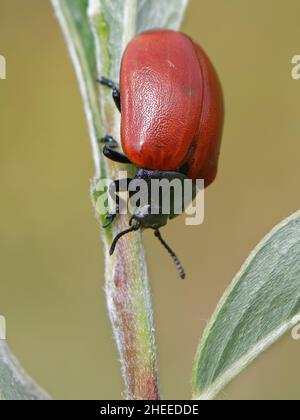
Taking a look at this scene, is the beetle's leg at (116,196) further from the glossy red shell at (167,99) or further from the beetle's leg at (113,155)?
the glossy red shell at (167,99)

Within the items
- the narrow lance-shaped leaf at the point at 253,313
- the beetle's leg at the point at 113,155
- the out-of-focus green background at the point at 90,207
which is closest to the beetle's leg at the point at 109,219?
the beetle's leg at the point at 113,155

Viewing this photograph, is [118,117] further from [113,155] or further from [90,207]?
[90,207]

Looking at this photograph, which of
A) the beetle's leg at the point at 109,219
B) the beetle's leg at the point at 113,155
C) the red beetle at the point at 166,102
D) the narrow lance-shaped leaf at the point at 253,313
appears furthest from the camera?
the red beetle at the point at 166,102

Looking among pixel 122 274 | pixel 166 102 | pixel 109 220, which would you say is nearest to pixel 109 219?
pixel 109 220

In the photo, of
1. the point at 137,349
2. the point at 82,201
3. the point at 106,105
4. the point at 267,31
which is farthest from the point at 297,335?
the point at 267,31
